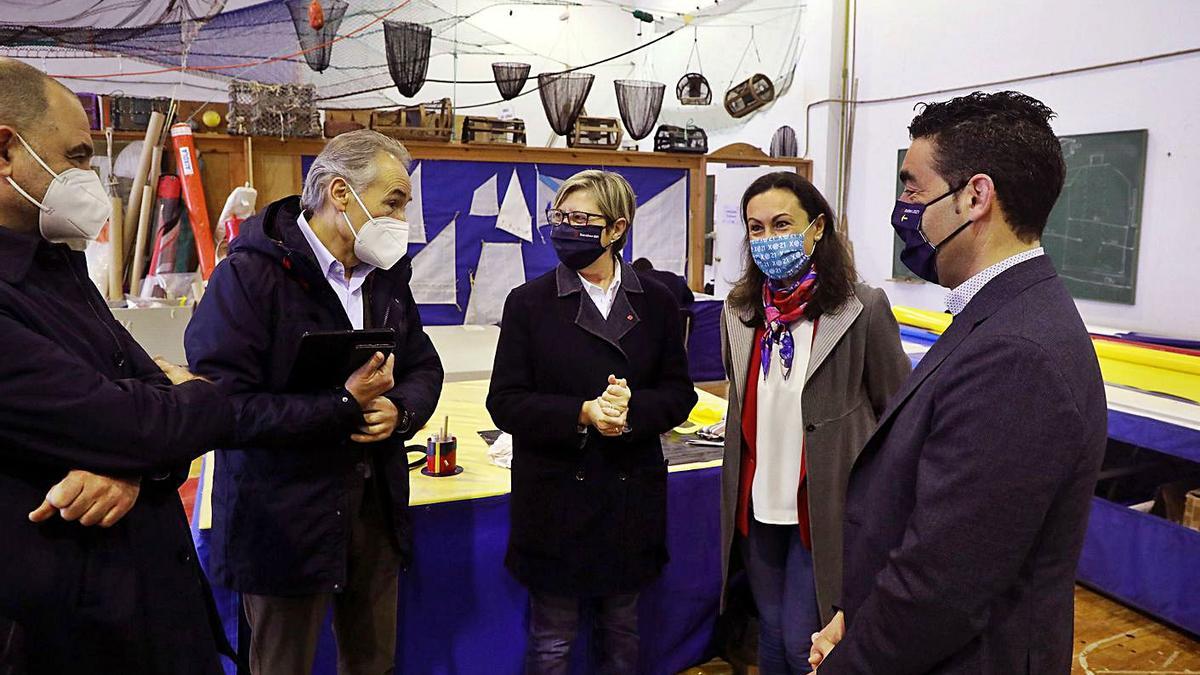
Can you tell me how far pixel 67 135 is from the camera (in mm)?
1249

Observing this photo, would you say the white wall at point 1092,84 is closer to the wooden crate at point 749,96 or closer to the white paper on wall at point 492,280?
the wooden crate at point 749,96

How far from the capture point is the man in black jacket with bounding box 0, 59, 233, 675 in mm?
1116

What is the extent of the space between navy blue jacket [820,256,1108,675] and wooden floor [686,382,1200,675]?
68.4 inches

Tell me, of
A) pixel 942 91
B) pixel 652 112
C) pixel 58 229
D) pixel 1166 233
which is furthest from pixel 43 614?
pixel 942 91

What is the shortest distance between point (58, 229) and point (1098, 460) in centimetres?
155

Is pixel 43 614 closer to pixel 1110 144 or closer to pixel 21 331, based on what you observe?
pixel 21 331

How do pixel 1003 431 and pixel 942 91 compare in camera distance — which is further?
pixel 942 91

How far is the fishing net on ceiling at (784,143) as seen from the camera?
810cm

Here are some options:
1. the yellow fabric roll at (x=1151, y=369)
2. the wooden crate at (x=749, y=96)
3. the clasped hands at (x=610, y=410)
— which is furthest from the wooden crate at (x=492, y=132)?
the clasped hands at (x=610, y=410)

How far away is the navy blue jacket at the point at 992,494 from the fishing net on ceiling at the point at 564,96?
5374 millimetres

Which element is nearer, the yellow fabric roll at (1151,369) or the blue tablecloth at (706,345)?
the yellow fabric roll at (1151,369)

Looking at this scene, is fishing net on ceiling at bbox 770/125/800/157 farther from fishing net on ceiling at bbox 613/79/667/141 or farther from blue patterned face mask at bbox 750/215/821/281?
blue patterned face mask at bbox 750/215/821/281

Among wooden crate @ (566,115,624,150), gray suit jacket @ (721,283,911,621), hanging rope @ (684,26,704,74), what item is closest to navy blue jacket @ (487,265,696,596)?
gray suit jacket @ (721,283,911,621)

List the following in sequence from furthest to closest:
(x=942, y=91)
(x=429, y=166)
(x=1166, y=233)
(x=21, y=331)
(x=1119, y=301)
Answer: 1. (x=942, y=91)
2. (x=429, y=166)
3. (x=1119, y=301)
4. (x=1166, y=233)
5. (x=21, y=331)
